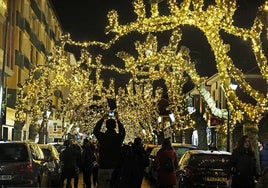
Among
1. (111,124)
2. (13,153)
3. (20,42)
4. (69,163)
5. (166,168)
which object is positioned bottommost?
(166,168)

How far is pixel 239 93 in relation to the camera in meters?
46.3

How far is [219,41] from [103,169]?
8.75 metres

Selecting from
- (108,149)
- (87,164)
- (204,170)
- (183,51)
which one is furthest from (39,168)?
(183,51)

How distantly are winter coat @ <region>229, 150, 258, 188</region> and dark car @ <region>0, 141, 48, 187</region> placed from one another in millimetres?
5667

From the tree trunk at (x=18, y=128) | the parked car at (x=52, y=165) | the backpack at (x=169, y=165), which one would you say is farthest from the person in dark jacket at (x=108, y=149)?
the tree trunk at (x=18, y=128)

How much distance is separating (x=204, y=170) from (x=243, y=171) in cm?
310

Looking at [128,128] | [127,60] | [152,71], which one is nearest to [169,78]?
[152,71]

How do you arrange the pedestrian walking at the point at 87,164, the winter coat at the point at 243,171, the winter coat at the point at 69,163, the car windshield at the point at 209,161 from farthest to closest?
1. the pedestrian walking at the point at 87,164
2. the winter coat at the point at 69,163
3. the car windshield at the point at 209,161
4. the winter coat at the point at 243,171

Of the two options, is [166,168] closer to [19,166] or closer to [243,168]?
[243,168]

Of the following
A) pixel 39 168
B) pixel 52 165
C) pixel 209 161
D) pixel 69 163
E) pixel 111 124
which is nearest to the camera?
pixel 111 124

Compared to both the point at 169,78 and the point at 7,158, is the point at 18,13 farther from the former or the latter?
the point at 7,158

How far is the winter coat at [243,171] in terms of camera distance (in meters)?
12.2

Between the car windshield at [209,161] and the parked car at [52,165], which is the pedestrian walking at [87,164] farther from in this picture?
the car windshield at [209,161]

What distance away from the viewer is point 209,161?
1566cm
